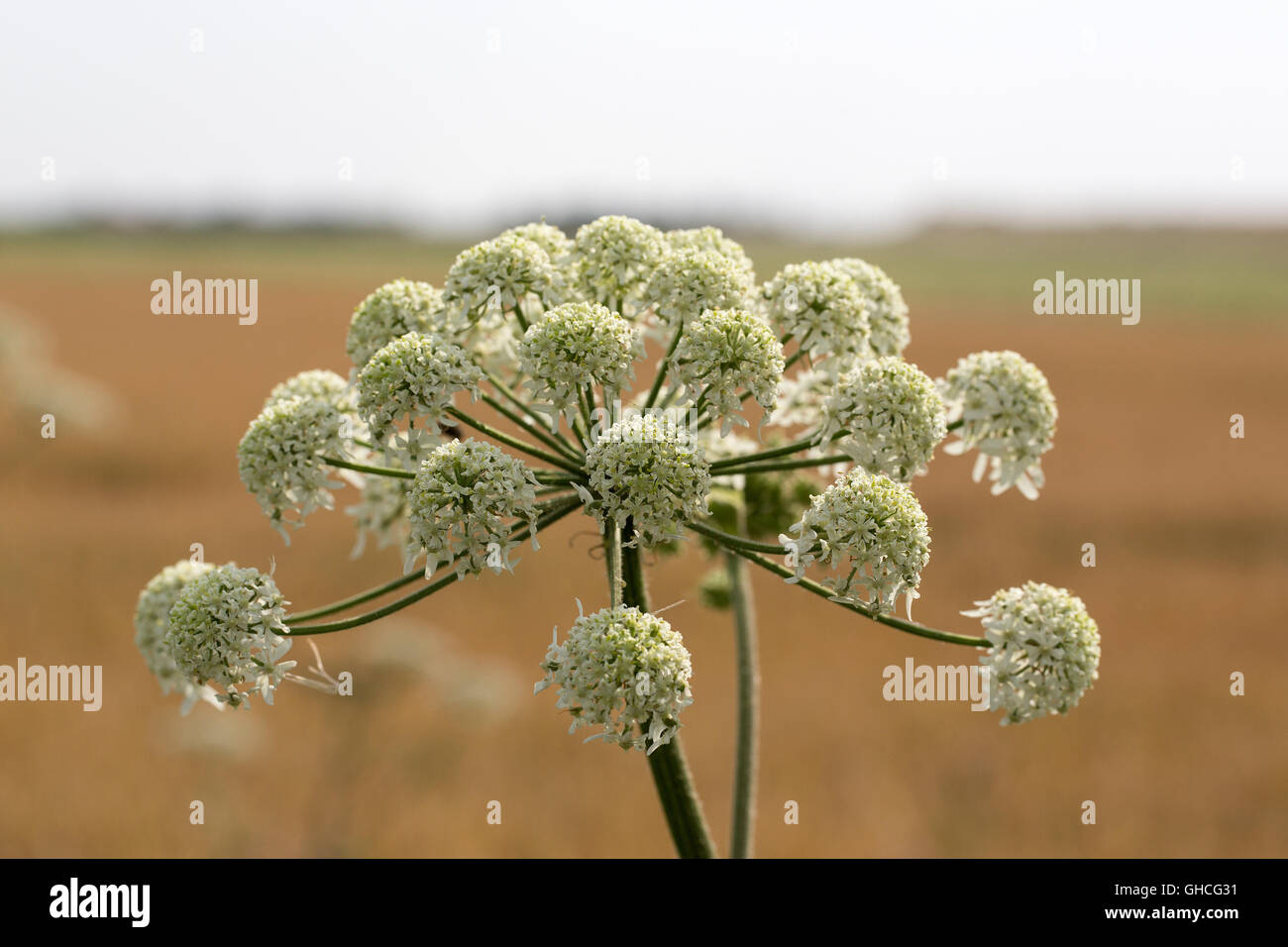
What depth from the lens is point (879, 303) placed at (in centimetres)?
369

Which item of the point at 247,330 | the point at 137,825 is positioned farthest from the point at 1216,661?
the point at 247,330

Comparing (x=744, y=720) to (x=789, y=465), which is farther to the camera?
(x=744, y=720)

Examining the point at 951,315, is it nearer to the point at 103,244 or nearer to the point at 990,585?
the point at 990,585

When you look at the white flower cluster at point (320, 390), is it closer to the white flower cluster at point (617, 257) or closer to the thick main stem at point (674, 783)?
the white flower cluster at point (617, 257)

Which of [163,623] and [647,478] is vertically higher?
[647,478]

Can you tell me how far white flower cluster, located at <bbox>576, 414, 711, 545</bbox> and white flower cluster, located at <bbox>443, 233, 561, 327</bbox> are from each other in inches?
29.7

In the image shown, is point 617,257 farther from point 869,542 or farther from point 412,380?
point 869,542

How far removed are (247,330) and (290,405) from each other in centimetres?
7532

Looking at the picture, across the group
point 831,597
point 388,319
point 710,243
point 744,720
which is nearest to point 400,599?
point 388,319

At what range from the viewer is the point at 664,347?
357 centimetres

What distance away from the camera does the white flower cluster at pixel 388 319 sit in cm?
347

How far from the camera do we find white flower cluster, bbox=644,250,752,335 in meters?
3.34

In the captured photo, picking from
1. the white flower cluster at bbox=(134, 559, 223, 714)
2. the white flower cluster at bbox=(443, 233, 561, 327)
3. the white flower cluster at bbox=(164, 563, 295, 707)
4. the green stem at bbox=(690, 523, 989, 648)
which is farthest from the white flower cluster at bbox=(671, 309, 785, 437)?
the white flower cluster at bbox=(134, 559, 223, 714)

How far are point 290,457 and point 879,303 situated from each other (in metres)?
2.13
